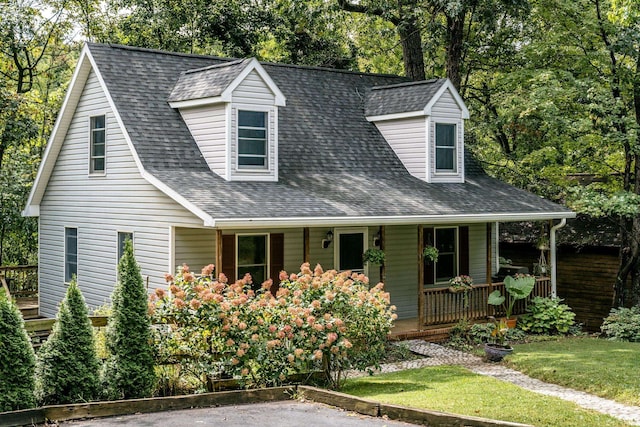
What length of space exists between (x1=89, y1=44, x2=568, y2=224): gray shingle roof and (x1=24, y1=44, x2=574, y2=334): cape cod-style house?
0.04 m

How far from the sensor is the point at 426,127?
20219 millimetres

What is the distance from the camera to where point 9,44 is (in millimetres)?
24891

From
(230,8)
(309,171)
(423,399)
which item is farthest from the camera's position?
(230,8)

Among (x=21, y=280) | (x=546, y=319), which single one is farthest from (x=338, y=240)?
(x=21, y=280)

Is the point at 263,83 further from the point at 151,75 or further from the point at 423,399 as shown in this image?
the point at 423,399

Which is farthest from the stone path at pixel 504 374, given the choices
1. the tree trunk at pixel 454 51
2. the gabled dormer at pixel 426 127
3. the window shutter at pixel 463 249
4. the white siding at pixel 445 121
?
the tree trunk at pixel 454 51

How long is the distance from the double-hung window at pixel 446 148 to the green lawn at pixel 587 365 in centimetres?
542

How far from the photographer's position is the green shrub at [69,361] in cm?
1033

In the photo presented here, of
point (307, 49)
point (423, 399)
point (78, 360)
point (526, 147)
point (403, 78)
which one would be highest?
point (307, 49)

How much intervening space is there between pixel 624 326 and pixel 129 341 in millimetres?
13201

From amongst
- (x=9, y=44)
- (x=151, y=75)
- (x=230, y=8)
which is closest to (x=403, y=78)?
(x=230, y=8)

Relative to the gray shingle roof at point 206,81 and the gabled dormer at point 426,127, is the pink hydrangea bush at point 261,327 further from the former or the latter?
the gabled dormer at point 426,127

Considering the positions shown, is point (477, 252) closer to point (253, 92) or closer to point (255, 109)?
point (255, 109)

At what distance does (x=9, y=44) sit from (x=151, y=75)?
8.95m
